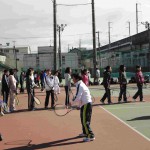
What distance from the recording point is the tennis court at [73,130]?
9.34 metres

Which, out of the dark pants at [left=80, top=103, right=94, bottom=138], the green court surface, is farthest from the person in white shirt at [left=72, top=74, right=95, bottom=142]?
the green court surface

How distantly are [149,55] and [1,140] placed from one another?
50.9 meters

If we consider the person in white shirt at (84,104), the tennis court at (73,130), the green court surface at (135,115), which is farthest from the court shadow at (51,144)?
the green court surface at (135,115)

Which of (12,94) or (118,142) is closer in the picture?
(118,142)

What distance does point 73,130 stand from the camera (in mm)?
11398

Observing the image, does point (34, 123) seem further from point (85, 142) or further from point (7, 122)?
point (85, 142)

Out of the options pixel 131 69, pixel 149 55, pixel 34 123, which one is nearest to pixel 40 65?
pixel 131 69

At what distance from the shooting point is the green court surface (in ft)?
37.1

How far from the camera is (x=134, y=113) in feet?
48.5

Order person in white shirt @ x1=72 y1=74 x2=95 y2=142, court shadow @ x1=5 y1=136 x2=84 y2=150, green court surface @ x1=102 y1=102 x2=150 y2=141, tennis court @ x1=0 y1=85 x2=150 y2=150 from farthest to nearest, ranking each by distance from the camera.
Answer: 1. green court surface @ x1=102 y1=102 x2=150 y2=141
2. person in white shirt @ x1=72 y1=74 x2=95 y2=142
3. tennis court @ x1=0 y1=85 x2=150 y2=150
4. court shadow @ x1=5 y1=136 x2=84 y2=150

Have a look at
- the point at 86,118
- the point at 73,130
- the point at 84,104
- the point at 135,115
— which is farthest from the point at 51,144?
the point at 135,115

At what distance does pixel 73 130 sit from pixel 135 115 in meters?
3.55

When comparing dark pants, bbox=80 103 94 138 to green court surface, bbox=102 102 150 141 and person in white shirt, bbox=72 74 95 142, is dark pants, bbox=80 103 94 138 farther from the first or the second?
green court surface, bbox=102 102 150 141

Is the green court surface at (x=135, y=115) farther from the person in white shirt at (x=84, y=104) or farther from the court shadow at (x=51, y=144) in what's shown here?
the court shadow at (x=51, y=144)
